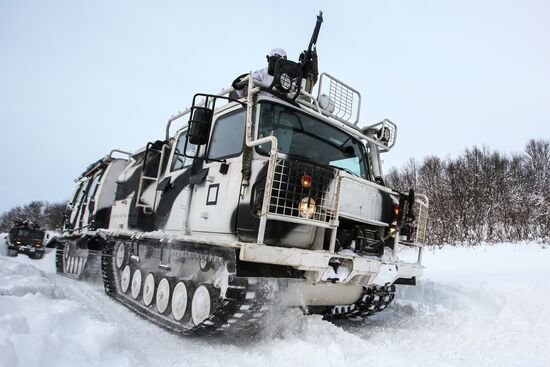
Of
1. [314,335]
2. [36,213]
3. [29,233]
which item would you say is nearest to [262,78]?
[314,335]

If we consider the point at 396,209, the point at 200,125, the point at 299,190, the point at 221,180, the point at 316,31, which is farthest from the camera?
the point at 316,31

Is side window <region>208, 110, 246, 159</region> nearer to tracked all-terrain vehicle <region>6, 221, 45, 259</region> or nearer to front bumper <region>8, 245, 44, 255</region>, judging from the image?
tracked all-terrain vehicle <region>6, 221, 45, 259</region>

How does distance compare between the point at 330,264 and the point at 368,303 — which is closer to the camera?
the point at 330,264

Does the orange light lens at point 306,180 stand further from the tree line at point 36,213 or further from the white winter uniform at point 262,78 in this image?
the tree line at point 36,213

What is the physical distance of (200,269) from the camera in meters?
5.06

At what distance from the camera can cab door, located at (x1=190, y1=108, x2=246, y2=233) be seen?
433 cm

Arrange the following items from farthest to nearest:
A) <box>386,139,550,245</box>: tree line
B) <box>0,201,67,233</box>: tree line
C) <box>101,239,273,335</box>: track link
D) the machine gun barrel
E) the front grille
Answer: <box>0,201,67,233</box>: tree line, <box>386,139,550,245</box>: tree line, the machine gun barrel, <box>101,239,273,335</box>: track link, the front grille

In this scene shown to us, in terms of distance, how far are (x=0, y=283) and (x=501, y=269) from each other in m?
10.9

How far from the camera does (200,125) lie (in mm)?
4355

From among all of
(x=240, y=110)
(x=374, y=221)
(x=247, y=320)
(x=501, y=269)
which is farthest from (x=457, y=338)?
(x=501, y=269)

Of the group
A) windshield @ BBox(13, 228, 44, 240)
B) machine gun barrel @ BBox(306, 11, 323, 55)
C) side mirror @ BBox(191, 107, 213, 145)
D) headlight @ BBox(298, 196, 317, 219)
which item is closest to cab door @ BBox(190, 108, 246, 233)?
side mirror @ BBox(191, 107, 213, 145)

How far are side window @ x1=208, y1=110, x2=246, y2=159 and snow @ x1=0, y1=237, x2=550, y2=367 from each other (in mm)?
1989

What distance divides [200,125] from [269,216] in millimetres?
1370

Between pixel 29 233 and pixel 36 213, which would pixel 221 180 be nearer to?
pixel 29 233
